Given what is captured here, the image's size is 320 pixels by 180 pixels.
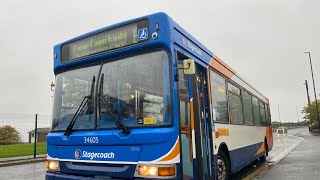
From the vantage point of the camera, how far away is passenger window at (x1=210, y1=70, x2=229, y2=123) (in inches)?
284

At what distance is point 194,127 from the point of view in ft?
18.9

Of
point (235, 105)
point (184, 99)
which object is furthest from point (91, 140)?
point (235, 105)

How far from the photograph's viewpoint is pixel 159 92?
505 centimetres

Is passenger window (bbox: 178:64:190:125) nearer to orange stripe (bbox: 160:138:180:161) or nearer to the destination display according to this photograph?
orange stripe (bbox: 160:138:180:161)

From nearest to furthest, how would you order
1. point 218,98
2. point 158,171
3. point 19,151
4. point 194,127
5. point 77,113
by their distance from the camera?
point 158,171 < point 77,113 < point 194,127 < point 218,98 < point 19,151

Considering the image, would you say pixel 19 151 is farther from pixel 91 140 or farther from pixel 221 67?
pixel 91 140

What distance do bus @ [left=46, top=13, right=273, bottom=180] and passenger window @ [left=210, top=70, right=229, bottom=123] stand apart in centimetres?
43

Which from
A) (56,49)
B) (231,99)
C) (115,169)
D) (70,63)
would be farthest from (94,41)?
(231,99)

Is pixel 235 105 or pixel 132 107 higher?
pixel 235 105

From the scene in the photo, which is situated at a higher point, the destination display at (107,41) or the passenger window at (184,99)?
the destination display at (107,41)

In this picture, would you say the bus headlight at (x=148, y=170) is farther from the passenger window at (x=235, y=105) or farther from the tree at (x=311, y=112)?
the tree at (x=311, y=112)

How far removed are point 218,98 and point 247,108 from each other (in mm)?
3433

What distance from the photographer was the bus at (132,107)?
4863 millimetres

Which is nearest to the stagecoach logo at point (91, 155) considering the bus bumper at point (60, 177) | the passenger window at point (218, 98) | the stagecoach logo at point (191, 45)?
the bus bumper at point (60, 177)
